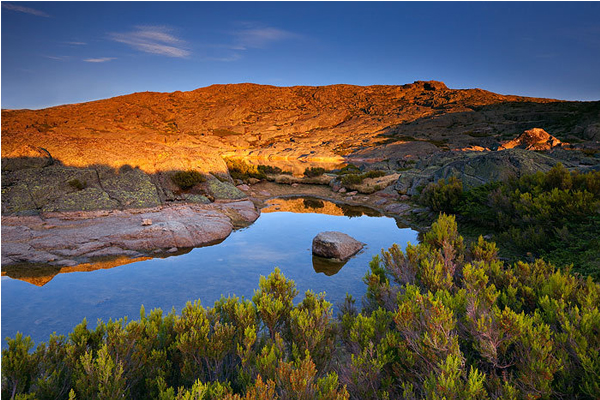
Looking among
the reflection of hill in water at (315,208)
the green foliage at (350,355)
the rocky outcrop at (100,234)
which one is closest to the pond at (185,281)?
the rocky outcrop at (100,234)

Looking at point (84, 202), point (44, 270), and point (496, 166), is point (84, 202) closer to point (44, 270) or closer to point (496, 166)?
point (44, 270)

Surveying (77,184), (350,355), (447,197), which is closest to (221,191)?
(77,184)

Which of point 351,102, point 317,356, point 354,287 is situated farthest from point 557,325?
point 351,102

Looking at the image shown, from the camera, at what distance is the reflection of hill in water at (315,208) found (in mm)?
16000

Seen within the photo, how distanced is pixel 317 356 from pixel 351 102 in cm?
18331

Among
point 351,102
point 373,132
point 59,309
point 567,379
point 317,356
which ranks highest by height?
point 351,102

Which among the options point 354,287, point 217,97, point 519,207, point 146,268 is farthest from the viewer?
point 217,97

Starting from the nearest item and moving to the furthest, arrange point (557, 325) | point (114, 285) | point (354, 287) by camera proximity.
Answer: point (557, 325)
point (114, 285)
point (354, 287)

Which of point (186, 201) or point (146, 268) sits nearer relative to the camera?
point (146, 268)

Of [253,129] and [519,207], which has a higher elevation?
[253,129]

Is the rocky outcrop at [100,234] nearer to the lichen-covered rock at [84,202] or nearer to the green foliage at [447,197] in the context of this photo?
the lichen-covered rock at [84,202]

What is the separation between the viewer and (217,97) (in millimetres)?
195625

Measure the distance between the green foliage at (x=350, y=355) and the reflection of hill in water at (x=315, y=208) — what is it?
38.4ft

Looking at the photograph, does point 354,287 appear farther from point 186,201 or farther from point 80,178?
point 80,178
